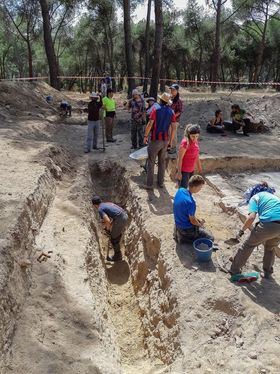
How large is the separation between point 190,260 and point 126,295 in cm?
176

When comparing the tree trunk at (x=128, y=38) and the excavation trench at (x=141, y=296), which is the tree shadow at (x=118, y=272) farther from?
the tree trunk at (x=128, y=38)

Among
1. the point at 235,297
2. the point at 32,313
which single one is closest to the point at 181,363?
the point at 235,297

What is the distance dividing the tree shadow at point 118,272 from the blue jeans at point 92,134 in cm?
451

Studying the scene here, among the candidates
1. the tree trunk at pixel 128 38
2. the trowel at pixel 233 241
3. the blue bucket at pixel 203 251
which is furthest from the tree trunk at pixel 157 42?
the blue bucket at pixel 203 251

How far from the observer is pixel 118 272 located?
8.09 m

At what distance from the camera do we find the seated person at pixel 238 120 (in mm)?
13867

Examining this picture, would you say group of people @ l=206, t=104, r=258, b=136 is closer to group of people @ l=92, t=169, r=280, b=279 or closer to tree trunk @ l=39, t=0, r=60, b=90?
group of people @ l=92, t=169, r=280, b=279

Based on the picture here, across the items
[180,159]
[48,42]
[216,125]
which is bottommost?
[180,159]

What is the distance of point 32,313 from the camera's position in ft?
16.5

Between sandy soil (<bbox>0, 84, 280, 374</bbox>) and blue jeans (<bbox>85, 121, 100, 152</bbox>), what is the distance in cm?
173

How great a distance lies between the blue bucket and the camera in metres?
6.08

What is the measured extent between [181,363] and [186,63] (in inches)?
1749

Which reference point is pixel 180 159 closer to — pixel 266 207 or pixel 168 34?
pixel 266 207

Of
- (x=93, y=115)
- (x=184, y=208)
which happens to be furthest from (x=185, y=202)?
(x=93, y=115)
